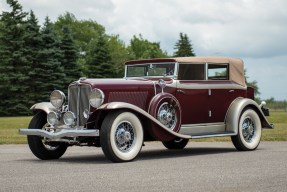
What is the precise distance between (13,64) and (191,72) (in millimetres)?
46286

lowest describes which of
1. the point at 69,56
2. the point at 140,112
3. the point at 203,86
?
the point at 140,112

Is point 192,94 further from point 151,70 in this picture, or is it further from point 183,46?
point 183,46

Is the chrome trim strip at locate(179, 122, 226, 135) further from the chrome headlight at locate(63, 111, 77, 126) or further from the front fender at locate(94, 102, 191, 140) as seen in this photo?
the chrome headlight at locate(63, 111, 77, 126)

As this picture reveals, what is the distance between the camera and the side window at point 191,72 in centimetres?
1204

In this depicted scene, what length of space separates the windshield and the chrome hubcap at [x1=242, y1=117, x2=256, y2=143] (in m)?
2.14

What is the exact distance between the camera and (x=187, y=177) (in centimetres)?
788

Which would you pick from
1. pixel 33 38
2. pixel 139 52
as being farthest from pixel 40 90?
pixel 139 52

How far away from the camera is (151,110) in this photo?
11062mm

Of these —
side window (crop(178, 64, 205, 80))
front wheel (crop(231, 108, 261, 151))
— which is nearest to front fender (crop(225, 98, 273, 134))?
front wheel (crop(231, 108, 261, 151))

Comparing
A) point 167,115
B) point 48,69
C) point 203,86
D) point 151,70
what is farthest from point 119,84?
point 48,69

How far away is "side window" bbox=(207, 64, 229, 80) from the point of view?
1274 cm

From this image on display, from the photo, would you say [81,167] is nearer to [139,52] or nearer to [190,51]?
[190,51]

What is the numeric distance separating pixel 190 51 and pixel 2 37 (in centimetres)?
3348

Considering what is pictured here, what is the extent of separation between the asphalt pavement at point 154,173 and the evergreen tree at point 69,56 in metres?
47.9
